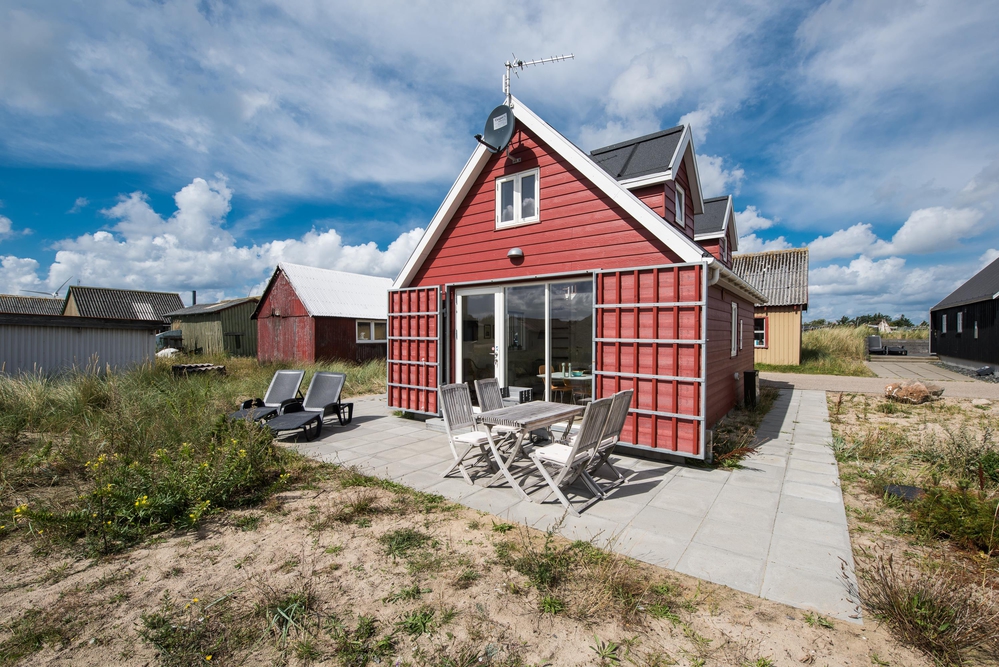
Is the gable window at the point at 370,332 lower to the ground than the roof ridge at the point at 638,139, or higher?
lower

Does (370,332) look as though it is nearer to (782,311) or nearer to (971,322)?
(782,311)

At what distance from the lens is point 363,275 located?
23.9 metres

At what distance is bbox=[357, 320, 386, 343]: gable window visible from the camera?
20.4m

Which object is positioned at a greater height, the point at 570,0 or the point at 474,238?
the point at 570,0

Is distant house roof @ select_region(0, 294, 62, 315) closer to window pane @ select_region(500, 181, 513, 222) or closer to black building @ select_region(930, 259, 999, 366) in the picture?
window pane @ select_region(500, 181, 513, 222)

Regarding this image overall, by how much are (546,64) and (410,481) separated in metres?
7.12

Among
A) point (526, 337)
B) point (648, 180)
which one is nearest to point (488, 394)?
point (526, 337)

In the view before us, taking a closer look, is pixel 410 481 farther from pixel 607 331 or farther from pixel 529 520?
pixel 607 331

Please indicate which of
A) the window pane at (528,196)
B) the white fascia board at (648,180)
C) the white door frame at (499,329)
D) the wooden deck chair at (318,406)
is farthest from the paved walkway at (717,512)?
the white fascia board at (648,180)

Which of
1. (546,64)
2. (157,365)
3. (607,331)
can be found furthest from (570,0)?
(157,365)

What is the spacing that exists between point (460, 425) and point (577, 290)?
118 inches

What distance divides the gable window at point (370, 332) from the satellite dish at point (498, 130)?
14417 mm

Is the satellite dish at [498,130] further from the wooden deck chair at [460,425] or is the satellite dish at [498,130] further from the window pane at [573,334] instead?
the wooden deck chair at [460,425]

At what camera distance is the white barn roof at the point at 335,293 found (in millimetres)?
19234
